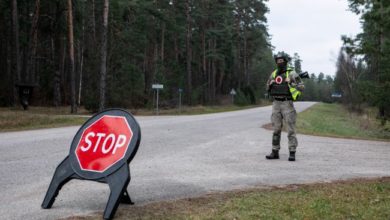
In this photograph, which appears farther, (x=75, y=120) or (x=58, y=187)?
(x=75, y=120)

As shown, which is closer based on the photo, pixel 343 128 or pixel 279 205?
pixel 279 205

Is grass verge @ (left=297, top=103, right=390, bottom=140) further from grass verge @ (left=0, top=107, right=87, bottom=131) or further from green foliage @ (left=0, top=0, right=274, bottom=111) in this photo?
green foliage @ (left=0, top=0, right=274, bottom=111)

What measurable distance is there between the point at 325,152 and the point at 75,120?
13058 mm

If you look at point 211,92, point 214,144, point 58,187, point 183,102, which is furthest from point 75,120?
point 211,92

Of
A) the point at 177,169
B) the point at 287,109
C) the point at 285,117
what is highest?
the point at 287,109

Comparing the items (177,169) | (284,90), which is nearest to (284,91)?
(284,90)

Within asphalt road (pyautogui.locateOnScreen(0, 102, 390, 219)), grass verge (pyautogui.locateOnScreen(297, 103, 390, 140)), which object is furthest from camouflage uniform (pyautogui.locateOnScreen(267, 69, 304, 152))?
grass verge (pyautogui.locateOnScreen(297, 103, 390, 140))

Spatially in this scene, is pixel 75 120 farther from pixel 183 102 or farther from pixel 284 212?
pixel 183 102

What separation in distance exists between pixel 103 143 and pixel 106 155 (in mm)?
186

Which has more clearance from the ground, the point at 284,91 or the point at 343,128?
the point at 284,91

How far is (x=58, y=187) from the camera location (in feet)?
16.0

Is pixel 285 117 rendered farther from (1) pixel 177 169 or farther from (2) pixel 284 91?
(1) pixel 177 169

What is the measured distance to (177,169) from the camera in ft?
24.1

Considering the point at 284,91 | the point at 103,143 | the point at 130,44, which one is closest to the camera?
the point at 103,143
